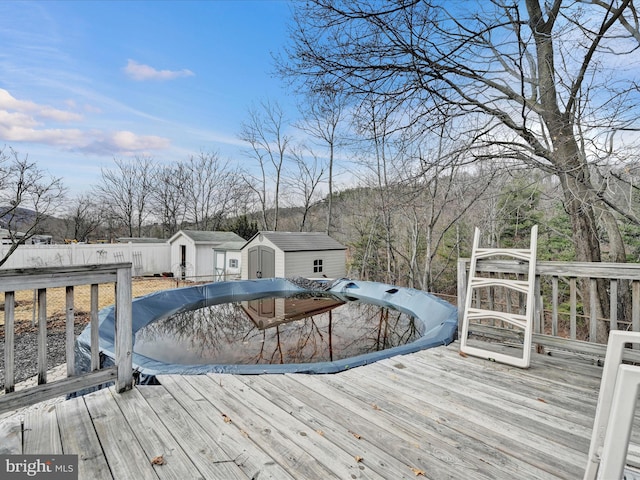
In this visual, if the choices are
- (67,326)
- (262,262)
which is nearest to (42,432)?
(67,326)

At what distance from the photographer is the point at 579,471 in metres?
1.33

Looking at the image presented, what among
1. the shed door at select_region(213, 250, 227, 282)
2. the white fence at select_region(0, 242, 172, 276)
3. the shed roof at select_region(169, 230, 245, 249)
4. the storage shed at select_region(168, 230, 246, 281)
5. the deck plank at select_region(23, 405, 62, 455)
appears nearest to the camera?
the deck plank at select_region(23, 405, 62, 455)

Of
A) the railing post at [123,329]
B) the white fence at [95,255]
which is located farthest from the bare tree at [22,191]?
the railing post at [123,329]

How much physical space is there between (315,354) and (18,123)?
13.7m

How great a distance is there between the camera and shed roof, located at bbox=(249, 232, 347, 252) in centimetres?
1106

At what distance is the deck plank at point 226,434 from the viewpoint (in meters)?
1.33

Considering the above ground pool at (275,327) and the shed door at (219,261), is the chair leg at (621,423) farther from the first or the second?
the shed door at (219,261)

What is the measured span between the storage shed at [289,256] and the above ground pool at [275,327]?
47.3 inches

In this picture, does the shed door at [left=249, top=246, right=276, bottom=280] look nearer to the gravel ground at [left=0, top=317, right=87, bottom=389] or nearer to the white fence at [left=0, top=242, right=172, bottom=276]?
the white fence at [left=0, top=242, right=172, bottom=276]

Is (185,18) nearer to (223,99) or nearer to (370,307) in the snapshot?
(223,99)

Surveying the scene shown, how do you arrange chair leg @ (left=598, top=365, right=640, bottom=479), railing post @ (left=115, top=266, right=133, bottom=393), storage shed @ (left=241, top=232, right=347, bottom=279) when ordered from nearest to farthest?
1. chair leg @ (left=598, top=365, right=640, bottom=479)
2. railing post @ (left=115, top=266, right=133, bottom=393)
3. storage shed @ (left=241, top=232, right=347, bottom=279)

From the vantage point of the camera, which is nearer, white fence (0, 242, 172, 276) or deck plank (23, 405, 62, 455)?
deck plank (23, 405, 62, 455)

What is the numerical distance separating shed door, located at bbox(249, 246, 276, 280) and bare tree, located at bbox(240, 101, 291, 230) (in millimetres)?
5811

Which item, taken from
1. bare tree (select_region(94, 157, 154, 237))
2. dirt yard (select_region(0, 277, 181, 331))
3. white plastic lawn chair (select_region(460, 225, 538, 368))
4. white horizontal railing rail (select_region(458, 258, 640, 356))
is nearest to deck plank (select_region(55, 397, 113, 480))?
white plastic lawn chair (select_region(460, 225, 538, 368))
